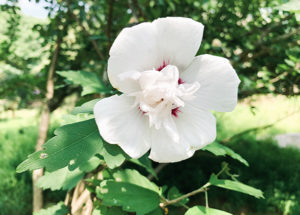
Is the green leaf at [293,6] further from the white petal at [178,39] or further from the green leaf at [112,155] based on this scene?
the green leaf at [112,155]

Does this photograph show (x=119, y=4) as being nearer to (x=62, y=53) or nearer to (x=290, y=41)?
(x=62, y=53)

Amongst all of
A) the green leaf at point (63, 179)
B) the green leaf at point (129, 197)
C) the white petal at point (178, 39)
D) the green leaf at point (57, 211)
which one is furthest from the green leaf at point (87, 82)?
the green leaf at point (57, 211)

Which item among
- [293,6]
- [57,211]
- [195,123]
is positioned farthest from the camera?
[57,211]

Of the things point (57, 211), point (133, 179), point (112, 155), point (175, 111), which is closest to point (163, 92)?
point (175, 111)

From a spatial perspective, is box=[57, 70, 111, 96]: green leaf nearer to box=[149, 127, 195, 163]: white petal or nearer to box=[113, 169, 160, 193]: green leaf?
box=[113, 169, 160, 193]: green leaf

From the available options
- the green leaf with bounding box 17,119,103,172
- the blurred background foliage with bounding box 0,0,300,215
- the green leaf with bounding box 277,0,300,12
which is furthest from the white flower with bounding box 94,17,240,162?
the blurred background foliage with bounding box 0,0,300,215

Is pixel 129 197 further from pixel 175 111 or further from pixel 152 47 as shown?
pixel 152 47
